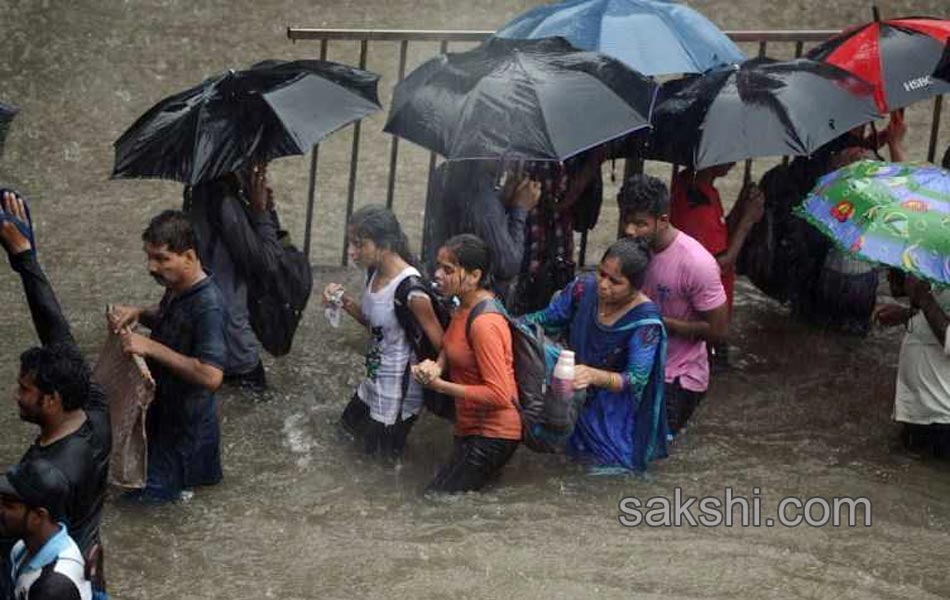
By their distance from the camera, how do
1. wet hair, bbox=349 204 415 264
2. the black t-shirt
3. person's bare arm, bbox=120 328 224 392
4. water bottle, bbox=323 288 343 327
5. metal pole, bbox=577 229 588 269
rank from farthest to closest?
metal pole, bbox=577 229 588 269, water bottle, bbox=323 288 343 327, wet hair, bbox=349 204 415 264, person's bare arm, bbox=120 328 224 392, the black t-shirt

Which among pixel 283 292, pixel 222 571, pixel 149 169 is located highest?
pixel 149 169

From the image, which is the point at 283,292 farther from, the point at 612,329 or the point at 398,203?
the point at 398,203

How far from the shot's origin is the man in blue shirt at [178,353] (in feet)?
19.9

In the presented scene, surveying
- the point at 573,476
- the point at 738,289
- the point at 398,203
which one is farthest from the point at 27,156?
the point at 573,476

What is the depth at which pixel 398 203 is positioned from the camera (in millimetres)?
10891

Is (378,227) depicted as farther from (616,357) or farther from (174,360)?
(616,357)

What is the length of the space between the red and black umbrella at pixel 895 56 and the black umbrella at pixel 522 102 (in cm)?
148

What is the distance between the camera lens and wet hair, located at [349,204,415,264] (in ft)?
21.3

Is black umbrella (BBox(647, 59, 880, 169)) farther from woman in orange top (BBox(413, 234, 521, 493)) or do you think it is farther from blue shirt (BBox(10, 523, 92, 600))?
blue shirt (BBox(10, 523, 92, 600))

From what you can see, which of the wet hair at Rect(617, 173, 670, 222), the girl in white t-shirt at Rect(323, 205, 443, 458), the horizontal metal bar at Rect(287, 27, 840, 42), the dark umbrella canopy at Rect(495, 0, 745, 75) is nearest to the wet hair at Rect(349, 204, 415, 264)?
the girl in white t-shirt at Rect(323, 205, 443, 458)

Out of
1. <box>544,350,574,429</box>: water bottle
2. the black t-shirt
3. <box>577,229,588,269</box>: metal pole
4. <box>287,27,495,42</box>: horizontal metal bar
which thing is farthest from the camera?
<box>577,229,588,269</box>: metal pole

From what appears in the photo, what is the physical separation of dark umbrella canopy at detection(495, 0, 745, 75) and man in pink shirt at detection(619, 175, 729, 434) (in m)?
1.09

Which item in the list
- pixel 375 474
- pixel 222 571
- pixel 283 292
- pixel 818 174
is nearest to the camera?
pixel 222 571

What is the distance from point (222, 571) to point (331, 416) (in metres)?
1.62
